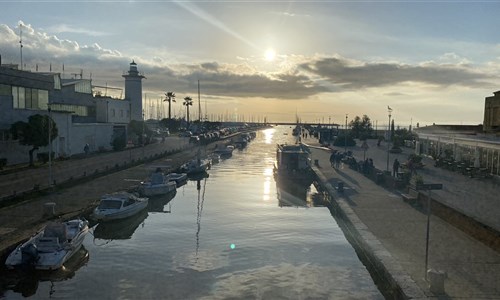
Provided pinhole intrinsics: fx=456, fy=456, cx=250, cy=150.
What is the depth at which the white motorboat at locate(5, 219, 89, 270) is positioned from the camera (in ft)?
69.2

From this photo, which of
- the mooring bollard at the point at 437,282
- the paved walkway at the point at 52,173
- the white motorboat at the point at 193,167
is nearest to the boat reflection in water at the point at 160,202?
the paved walkway at the point at 52,173

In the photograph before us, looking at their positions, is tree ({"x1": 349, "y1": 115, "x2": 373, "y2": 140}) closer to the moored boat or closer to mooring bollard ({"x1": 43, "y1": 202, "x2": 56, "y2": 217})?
the moored boat

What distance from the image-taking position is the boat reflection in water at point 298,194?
40469mm

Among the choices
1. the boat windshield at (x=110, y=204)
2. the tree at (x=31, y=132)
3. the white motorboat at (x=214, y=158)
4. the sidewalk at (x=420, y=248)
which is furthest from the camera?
the white motorboat at (x=214, y=158)

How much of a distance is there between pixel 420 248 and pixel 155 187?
1026 inches

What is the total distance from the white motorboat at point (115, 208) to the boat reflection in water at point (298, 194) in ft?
42.2

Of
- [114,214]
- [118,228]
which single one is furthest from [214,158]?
[118,228]

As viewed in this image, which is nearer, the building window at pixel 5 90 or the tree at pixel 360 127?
the building window at pixel 5 90

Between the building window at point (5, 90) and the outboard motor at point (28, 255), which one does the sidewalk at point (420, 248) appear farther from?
the building window at point (5, 90)

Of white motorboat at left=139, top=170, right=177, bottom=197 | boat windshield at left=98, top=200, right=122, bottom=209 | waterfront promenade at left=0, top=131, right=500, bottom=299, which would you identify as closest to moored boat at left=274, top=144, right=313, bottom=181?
waterfront promenade at left=0, top=131, right=500, bottom=299

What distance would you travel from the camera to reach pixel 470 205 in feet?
89.9

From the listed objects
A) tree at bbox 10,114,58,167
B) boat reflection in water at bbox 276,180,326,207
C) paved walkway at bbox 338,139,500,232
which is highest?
tree at bbox 10,114,58,167

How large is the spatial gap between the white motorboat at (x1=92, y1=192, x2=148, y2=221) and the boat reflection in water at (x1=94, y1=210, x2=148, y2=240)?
406 millimetres

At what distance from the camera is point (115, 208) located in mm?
31688
